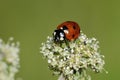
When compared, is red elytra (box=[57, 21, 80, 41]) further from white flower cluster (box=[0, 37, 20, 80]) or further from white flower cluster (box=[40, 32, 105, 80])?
white flower cluster (box=[0, 37, 20, 80])

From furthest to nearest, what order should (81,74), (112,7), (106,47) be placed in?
(112,7) → (106,47) → (81,74)

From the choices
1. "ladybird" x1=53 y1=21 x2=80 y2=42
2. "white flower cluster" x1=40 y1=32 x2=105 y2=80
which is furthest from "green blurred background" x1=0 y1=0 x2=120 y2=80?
"white flower cluster" x1=40 y1=32 x2=105 y2=80

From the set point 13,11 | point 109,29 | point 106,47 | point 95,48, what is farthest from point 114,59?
point 95,48

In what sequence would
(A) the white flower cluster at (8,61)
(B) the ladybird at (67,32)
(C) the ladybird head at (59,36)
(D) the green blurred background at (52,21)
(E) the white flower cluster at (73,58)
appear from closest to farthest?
1. (A) the white flower cluster at (8,61)
2. (E) the white flower cluster at (73,58)
3. (C) the ladybird head at (59,36)
4. (B) the ladybird at (67,32)
5. (D) the green blurred background at (52,21)

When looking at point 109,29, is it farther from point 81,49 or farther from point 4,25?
point 81,49

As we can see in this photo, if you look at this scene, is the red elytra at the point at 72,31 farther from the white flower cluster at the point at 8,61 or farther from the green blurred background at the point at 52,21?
the green blurred background at the point at 52,21

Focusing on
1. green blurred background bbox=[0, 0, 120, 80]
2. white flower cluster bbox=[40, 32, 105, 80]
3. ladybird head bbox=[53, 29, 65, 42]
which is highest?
green blurred background bbox=[0, 0, 120, 80]

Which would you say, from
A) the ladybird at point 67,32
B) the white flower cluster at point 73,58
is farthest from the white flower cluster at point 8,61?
the ladybird at point 67,32
